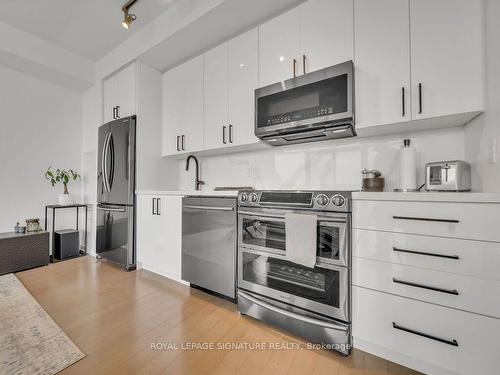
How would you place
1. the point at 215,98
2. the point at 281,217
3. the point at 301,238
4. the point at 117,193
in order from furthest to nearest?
1. the point at 117,193
2. the point at 215,98
3. the point at 281,217
4. the point at 301,238

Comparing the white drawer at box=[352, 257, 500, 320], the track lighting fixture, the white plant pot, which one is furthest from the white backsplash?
the white plant pot

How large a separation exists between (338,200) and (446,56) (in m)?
1.11

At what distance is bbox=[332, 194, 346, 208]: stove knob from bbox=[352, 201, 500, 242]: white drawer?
0.08 metres

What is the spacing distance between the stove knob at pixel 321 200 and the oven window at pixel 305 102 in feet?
2.21

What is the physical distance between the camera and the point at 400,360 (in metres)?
1.28

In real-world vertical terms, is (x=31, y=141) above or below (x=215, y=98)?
below

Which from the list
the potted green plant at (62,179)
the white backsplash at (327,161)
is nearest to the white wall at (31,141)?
the potted green plant at (62,179)

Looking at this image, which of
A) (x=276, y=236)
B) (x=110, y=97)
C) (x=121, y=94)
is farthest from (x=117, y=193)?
(x=276, y=236)

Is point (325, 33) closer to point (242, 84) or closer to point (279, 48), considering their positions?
point (279, 48)

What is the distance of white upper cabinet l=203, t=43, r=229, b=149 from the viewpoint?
2428mm

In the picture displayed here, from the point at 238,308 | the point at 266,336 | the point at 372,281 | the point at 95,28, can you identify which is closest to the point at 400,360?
the point at 372,281

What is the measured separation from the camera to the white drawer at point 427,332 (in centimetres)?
106

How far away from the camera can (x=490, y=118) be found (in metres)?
1.28

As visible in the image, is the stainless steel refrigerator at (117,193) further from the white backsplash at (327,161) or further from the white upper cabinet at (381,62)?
the white upper cabinet at (381,62)
